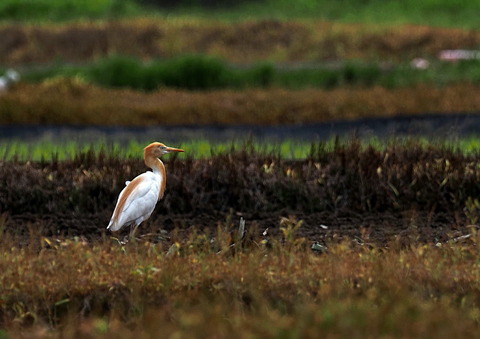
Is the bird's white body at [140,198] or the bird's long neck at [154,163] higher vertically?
the bird's long neck at [154,163]

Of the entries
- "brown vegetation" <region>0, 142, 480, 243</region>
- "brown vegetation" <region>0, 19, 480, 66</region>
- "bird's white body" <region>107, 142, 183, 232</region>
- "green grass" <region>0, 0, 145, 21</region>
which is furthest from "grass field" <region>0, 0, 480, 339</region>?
"green grass" <region>0, 0, 145, 21</region>

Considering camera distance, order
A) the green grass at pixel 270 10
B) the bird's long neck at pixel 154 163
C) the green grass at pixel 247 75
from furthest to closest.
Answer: the green grass at pixel 270 10 < the green grass at pixel 247 75 < the bird's long neck at pixel 154 163

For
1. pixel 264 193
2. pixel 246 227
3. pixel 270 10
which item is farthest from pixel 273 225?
pixel 270 10

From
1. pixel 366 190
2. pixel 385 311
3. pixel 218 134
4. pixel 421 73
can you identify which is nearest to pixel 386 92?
pixel 421 73

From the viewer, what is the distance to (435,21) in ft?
109

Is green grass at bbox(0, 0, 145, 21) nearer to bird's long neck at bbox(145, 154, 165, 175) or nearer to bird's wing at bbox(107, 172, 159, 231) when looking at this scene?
bird's long neck at bbox(145, 154, 165, 175)

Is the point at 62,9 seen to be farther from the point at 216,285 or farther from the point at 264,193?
the point at 216,285

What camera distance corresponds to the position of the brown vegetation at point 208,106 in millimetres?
17469

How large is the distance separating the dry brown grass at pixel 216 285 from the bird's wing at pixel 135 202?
654 mm

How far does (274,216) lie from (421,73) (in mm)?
13606

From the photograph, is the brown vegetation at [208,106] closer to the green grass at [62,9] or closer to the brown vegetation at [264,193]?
the brown vegetation at [264,193]

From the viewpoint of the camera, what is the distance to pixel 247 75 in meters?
22.7

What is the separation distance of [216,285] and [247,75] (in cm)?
1638

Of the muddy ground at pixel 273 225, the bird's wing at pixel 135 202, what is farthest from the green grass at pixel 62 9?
the bird's wing at pixel 135 202
